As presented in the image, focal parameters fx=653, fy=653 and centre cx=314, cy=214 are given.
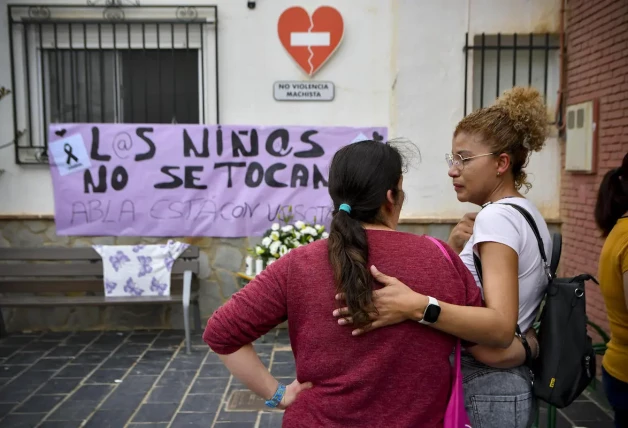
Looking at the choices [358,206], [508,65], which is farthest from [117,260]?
[358,206]

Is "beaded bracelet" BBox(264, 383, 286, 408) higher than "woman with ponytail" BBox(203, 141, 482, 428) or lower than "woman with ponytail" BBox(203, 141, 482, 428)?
lower

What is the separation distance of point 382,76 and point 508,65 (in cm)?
132

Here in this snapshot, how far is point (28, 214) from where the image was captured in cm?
689

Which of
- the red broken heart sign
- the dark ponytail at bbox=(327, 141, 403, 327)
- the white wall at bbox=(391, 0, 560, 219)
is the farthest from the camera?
the red broken heart sign

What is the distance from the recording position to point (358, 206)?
1.78 m

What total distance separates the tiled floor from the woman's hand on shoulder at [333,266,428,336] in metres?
3.05

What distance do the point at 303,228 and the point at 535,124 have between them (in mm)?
4152

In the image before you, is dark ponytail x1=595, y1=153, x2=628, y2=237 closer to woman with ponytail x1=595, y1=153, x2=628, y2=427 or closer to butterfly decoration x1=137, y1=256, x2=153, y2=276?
woman with ponytail x1=595, y1=153, x2=628, y2=427

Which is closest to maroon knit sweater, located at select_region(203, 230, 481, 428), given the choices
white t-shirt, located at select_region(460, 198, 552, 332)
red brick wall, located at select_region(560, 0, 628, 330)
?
white t-shirt, located at select_region(460, 198, 552, 332)

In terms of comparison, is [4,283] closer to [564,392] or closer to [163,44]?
[163,44]

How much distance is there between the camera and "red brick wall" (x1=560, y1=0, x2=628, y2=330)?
534 centimetres

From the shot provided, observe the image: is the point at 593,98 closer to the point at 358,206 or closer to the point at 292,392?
the point at 358,206

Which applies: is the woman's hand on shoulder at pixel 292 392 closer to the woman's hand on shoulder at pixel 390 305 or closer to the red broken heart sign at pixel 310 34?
the woman's hand on shoulder at pixel 390 305

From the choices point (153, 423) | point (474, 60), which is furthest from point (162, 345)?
point (474, 60)
